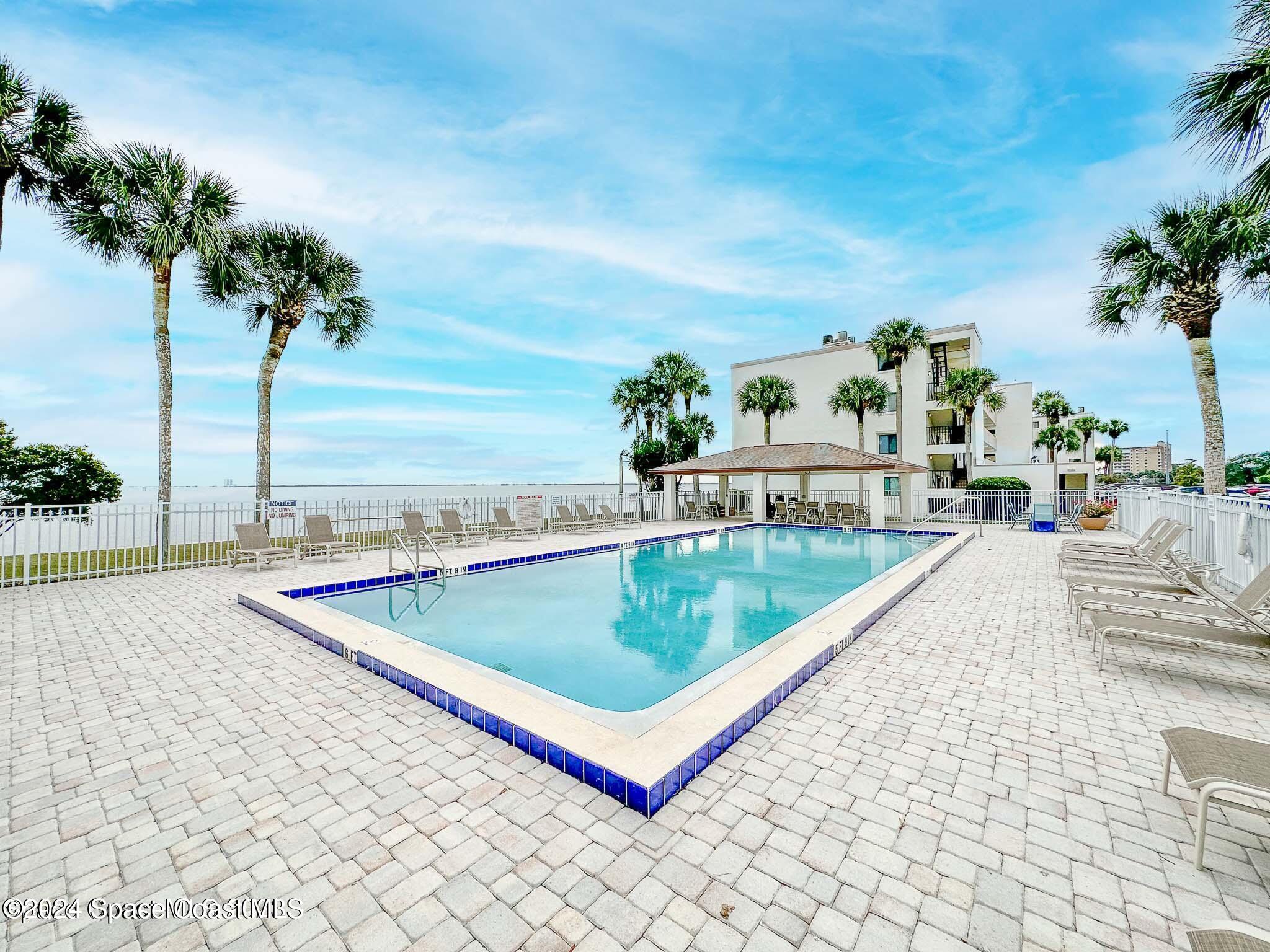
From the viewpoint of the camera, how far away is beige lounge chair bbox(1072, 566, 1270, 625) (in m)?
4.49

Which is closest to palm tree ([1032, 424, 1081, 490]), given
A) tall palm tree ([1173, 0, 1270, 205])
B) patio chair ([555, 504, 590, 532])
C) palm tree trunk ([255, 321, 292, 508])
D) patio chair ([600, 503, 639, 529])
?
patio chair ([600, 503, 639, 529])

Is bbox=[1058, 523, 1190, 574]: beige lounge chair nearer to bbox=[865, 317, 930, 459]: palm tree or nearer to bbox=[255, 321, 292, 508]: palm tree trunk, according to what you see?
bbox=[255, 321, 292, 508]: palm tree trunk

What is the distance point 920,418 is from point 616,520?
19624 millimetres

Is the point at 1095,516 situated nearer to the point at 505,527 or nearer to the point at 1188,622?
the point at 1188,622

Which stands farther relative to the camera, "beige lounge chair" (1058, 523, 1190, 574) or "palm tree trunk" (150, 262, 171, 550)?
"palm tree trunk" (150, 262, 171, 550)

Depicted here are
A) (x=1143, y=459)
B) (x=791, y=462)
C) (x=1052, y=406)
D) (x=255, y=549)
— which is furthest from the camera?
(x=1143, y=459)

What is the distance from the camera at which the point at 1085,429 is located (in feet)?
153

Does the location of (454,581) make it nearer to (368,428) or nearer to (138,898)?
(138,898)

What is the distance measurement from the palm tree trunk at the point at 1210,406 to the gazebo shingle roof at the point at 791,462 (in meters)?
6.97

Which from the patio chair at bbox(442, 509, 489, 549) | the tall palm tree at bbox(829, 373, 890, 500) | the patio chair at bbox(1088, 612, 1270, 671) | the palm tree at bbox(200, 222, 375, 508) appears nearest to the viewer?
the patio chair at bbox(1088, 612, 1270, 671)

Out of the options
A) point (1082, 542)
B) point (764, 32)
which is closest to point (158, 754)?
point (1082, 542)

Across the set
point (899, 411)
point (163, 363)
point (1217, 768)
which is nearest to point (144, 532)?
point (163, 363)

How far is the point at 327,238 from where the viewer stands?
50.1 feet

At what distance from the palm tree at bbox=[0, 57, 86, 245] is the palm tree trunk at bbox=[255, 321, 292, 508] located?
4.87 m
